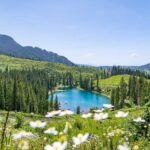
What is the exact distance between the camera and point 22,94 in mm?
102812

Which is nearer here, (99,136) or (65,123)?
(65,123)

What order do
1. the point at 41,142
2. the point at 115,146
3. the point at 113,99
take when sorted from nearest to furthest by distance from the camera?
the point at 115,146 → the point at 41,142 → the point at 113,99

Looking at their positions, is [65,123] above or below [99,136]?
above

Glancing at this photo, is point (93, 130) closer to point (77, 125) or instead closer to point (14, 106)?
point (77, 125)

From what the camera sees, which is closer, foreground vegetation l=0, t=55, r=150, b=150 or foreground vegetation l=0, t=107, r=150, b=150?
foreground vegetation l=0, t=55, r=150, b=150

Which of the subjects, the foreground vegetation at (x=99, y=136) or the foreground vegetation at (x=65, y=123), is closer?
the foreground vegetation at (x=65, y=123)

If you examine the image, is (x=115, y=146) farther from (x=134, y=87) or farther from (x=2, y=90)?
(x=134, y=87)

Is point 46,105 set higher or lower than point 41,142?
lower

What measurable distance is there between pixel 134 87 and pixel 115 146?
152522 mm

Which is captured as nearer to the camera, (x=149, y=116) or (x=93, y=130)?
(x=149, y=116)

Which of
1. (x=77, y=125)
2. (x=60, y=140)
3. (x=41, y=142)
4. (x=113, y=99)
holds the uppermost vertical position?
(x=60, y=140)

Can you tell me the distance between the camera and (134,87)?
503 ft

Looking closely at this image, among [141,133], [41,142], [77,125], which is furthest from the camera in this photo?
[77,125]

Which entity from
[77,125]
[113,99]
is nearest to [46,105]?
[113,99]
